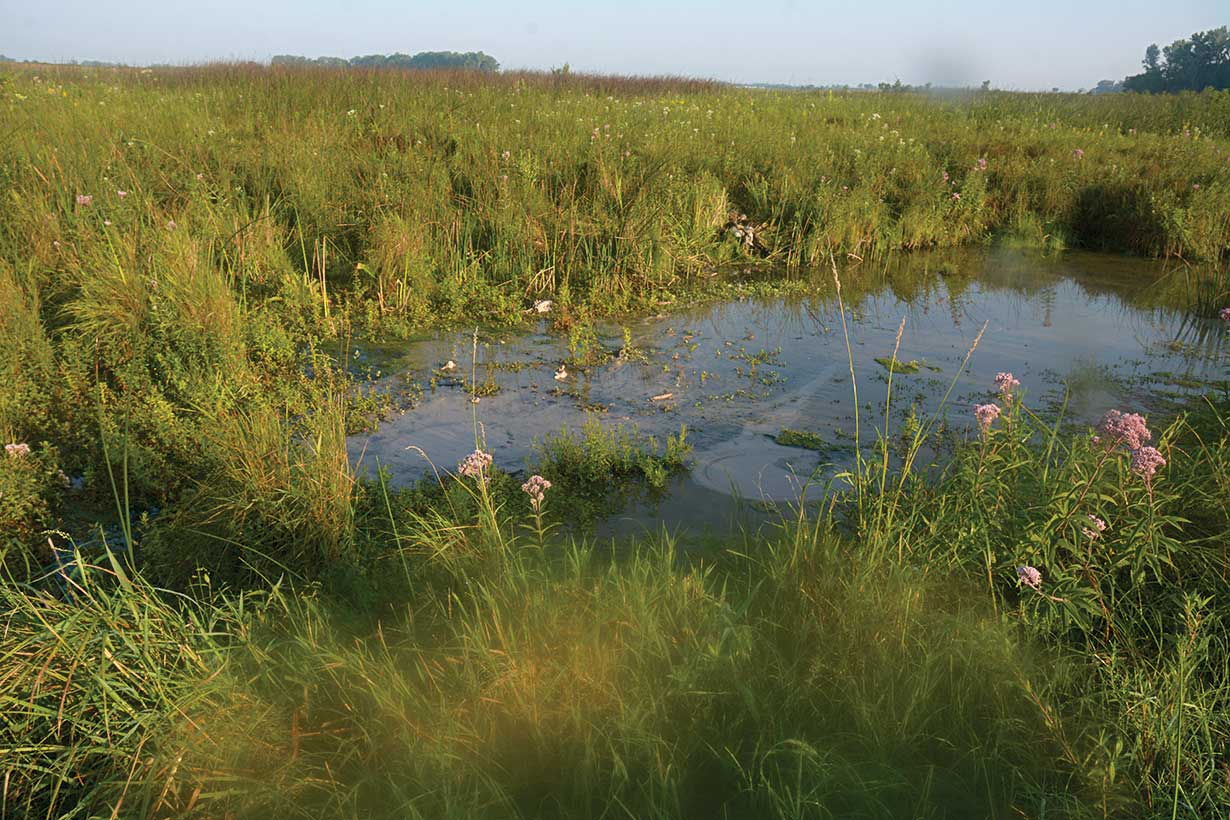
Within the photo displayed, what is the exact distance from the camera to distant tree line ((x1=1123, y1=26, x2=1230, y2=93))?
50.0 m

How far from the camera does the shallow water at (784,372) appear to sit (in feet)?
14.2

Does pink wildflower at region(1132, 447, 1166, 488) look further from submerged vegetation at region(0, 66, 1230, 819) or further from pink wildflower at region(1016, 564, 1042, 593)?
pink wildflower at region(1016, 564, 1042, 593)

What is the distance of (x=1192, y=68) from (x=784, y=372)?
63.5 m

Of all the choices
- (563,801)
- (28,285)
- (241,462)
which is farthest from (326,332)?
(563,801)

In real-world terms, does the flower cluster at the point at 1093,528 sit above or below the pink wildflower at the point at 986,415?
below

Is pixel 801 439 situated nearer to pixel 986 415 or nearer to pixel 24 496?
pixel 986 415

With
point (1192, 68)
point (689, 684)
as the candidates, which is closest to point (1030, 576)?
point (689, 684)

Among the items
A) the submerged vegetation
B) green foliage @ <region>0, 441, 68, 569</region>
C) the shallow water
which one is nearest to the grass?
the submerged vegetation

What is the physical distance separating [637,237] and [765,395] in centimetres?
279

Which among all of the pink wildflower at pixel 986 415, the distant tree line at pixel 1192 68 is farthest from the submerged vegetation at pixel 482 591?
the distant tree line at pixel 1192 68

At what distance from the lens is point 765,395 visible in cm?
521

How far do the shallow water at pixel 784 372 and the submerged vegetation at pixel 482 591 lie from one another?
0.21 m

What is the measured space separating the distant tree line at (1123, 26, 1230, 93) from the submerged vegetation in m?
57.7

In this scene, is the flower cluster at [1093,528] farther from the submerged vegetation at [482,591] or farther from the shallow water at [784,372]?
the shallow water at [784,372]
